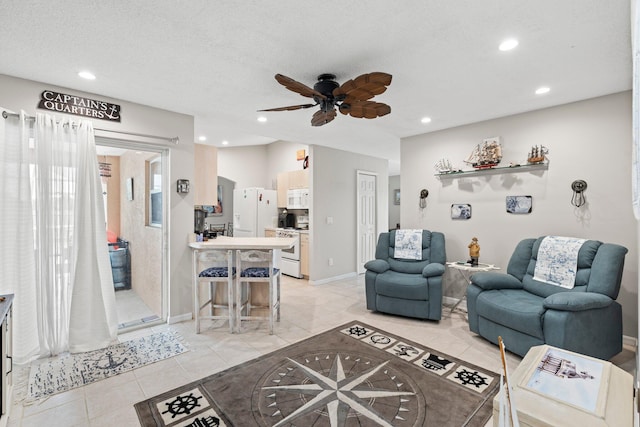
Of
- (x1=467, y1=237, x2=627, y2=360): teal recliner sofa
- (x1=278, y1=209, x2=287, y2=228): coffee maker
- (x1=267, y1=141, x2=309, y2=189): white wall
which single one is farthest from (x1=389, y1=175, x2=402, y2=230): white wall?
(x1=467, y1=237, x2=627, y2=360): teal recliner sofa

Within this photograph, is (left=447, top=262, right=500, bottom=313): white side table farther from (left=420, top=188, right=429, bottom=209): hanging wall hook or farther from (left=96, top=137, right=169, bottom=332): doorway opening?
(left=96, top=137, right=169, bottom=332): doorway opening

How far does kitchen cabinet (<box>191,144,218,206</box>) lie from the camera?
3.86 m

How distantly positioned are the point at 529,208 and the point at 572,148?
76 cm

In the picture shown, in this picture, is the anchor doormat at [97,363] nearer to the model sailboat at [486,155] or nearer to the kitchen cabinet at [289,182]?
the kitchen cabinet at [289,182]

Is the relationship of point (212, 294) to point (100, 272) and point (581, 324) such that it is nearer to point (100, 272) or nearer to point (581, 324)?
point (100, 272)

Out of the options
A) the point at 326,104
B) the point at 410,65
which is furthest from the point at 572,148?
the point at 326,104

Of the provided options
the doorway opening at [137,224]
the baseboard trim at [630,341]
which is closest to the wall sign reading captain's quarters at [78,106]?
the doorway opening at [137,224]

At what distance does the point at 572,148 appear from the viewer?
10.7ft

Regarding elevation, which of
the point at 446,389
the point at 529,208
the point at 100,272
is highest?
the point at 529,208

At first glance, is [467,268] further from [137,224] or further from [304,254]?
[137,224]

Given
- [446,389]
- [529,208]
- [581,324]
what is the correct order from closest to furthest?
[446,389]
[581,324]
[529,208]

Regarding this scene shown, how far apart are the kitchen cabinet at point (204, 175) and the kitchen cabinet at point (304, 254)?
2016 millimetres

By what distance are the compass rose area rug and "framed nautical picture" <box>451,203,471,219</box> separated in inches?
79.1

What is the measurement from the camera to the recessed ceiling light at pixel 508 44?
2.10 m
